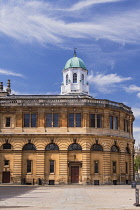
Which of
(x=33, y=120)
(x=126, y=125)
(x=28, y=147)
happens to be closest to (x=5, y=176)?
(x=28, y=147)

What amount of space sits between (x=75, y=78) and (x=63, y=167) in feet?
107

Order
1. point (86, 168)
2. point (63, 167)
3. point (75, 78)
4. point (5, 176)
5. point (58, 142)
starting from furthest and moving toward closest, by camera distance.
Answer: point (75, 78)
point (58, 142)
point (5, 176)
point (63, 167)
point (86, 168)

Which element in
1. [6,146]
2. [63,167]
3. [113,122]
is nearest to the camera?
[63,167]

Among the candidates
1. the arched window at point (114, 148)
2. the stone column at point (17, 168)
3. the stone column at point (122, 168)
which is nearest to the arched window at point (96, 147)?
the arched window at point (114, 148)

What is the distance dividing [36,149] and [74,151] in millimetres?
5704

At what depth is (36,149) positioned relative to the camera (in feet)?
170

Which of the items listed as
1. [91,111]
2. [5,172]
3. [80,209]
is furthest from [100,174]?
[80,209]

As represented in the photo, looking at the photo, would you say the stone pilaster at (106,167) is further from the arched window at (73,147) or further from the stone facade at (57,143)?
the arched window at (73,147)

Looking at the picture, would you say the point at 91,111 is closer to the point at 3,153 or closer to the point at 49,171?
the point at 49,171

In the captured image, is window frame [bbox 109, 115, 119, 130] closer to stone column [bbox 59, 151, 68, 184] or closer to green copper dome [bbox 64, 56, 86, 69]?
stone column [bbox 59, 151, 68, 184]

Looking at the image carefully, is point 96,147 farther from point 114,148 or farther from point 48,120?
point 48,120

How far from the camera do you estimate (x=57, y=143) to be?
170 feet

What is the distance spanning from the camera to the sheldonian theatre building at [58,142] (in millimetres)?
51312

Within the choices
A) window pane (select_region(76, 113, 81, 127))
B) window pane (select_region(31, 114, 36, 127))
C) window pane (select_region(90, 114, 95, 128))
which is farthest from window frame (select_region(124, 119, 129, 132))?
window pane (select_region(31, 114, 36, 127))
